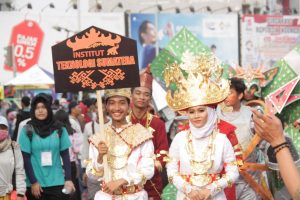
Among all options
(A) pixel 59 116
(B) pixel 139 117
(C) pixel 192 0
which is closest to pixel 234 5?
(C) pixel 192 0

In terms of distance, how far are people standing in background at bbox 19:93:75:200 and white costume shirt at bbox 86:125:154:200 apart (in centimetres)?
158

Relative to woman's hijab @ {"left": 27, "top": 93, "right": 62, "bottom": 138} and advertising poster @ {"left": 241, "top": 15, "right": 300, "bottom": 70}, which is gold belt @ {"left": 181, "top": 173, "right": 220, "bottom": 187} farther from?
advertising poster @ {"left": 241, "top": 15, "right": 300, "bottom": 70}

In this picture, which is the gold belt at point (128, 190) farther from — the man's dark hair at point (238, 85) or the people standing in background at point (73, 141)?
the people standing in background at point (73, 141)

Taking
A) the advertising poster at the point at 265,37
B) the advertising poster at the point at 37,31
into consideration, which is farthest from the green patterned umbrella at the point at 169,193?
the advertising poster at the point at 265,37

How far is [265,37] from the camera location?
139ft

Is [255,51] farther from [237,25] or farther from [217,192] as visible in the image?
[217,192]

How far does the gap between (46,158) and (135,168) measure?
73.6 inches

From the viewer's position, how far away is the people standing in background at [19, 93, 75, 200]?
7.68 m

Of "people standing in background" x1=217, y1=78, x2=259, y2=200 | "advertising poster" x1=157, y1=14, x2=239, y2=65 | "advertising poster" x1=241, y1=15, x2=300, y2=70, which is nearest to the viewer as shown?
"people standing in background" x1=217, y1=78, x2=259, y2=200

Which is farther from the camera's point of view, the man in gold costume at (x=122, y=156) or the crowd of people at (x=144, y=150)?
the man in gold costume at (x=122, y=156)

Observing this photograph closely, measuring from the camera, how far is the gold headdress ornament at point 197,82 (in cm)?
584

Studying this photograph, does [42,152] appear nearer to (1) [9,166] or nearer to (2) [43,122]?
(2) [43,122]

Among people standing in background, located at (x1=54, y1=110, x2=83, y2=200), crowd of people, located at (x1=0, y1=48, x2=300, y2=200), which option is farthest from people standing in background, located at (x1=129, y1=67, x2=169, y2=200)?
people standing in background, located at (x1=54, y1=110, x2=83, y2=200)

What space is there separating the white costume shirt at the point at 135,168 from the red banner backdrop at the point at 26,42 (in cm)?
2925
